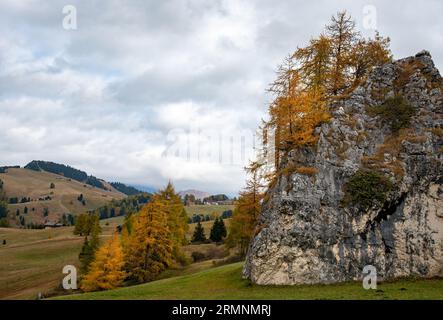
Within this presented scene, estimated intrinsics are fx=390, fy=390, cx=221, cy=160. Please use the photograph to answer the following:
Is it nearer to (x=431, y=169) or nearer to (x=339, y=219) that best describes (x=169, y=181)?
(x=339, y=219)

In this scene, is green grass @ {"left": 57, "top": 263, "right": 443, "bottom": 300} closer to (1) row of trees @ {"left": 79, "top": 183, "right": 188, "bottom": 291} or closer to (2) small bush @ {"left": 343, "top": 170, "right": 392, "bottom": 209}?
(2) small bush @ {"left": 343, "top": 170, "right": 392, "bottom": 209}

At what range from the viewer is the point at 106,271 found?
55.0 m

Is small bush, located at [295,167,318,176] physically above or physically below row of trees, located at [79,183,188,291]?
above

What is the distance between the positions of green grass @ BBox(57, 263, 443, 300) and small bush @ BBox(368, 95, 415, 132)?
1608 cm

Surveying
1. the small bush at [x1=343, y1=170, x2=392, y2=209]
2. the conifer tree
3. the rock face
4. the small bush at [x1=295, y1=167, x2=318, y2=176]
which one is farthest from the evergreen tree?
the small bush at [x1=343, y1=170, x2=392, y2=209]

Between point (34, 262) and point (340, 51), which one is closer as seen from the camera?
point (340, 51)

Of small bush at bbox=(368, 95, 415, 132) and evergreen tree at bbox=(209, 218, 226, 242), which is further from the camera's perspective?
evergreen tree at bbox=(209, 218, 226, 242)

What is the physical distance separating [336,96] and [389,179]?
38.3 feet

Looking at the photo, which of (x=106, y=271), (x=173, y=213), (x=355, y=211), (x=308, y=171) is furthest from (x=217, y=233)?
(x=355, y=211)

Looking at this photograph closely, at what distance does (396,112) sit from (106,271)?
140 feet

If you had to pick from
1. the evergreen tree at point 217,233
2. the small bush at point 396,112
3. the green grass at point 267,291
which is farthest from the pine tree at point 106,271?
the evergreen tree at point 217,233

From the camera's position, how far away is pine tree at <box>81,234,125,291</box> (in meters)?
54.2

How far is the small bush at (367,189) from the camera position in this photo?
35.6 m

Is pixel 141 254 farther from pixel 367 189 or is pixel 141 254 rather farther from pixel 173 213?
pixel 367 189
